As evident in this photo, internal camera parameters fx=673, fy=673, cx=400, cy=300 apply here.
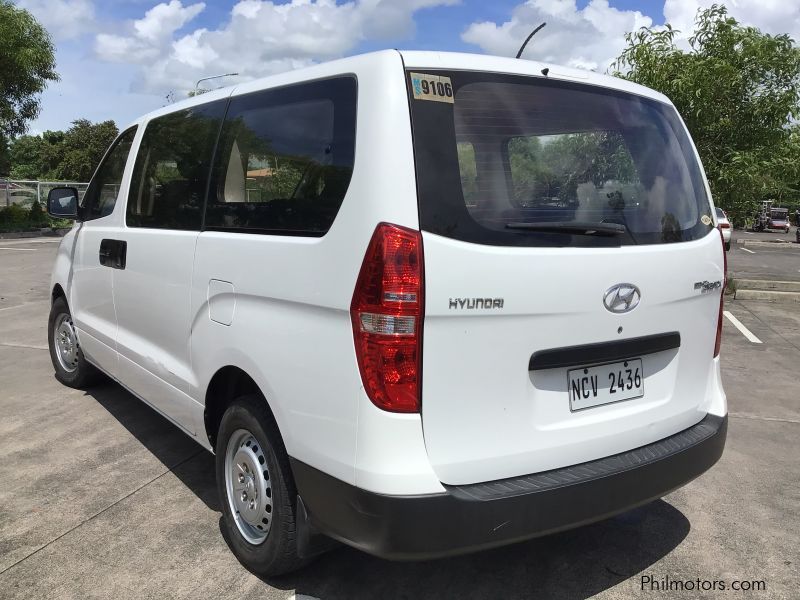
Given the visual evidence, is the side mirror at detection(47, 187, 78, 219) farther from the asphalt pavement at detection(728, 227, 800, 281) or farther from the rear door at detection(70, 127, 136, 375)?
the asphalt pavement at detection(728, 227, 800, 281)

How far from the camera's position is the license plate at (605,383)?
230 centimetres

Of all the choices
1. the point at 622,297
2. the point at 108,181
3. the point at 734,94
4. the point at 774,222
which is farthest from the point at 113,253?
the point at 774,222

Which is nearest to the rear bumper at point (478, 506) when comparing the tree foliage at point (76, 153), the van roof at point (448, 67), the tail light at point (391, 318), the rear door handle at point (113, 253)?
the tail light at point (391, 318)

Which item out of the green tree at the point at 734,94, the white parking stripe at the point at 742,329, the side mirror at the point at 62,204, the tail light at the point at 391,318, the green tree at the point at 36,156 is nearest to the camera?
the tail light at the point at 391,318

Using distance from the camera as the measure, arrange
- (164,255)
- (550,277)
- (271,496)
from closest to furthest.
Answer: (550,277) → (271,496) → (164,255)

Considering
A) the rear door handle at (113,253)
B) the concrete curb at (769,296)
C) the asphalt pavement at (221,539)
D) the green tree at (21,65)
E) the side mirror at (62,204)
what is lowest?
the concrete curb at (769,296)

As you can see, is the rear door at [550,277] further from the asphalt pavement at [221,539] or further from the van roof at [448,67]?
the asphalt pavement at [221,539]

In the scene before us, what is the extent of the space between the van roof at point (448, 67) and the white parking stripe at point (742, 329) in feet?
17.5

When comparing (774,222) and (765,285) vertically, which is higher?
(765,285)

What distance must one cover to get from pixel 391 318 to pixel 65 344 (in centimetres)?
403

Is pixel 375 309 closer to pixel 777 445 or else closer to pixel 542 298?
pixel 542 298

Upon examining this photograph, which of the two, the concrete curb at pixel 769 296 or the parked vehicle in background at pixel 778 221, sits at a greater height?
the concrete curb at pixel 769 296

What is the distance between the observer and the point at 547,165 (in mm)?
2373

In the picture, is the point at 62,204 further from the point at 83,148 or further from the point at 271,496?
the point at 83,148
